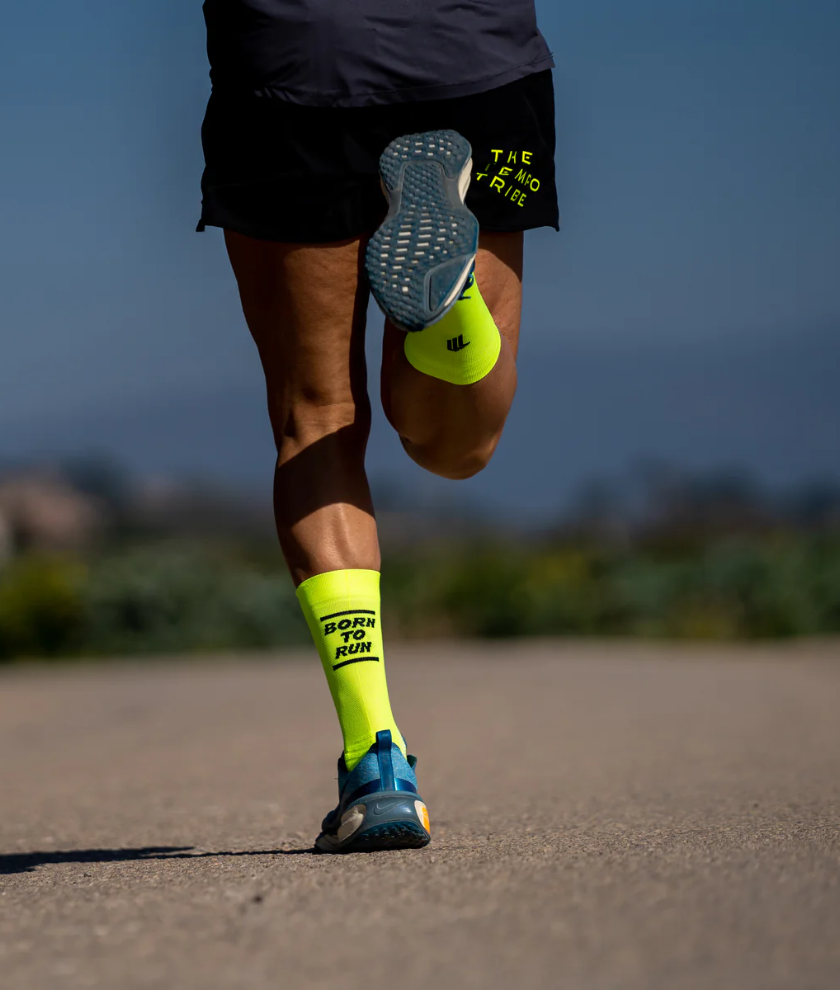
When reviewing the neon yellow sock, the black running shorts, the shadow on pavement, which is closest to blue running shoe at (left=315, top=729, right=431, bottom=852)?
the shadow on pavement


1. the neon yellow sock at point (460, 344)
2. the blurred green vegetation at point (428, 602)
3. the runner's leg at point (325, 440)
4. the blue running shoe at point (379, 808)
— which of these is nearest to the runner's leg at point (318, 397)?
the runner's leg at point (325, 440)

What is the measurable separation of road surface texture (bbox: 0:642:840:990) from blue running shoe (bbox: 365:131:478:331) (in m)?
0.91

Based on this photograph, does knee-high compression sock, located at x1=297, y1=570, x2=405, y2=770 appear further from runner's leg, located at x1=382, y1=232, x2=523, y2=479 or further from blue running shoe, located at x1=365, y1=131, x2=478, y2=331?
blue running shoe, located at x1=365, y1=131, x2=478, y2=331

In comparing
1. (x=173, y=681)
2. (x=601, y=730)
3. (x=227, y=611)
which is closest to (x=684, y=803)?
(x=601, y=730)

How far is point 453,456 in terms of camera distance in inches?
101

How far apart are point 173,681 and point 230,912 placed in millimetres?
6073

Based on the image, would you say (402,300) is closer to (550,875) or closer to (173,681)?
(550,875)

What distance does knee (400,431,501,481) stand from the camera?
2562 millimetres

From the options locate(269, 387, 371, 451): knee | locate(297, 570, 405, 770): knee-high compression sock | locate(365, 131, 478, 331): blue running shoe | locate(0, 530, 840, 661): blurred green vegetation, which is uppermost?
locate(365, 131, 478, 331): blue running shoe

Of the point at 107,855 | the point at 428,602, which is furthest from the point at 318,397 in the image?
the point at 428,602

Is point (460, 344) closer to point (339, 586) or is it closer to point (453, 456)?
point (453, 456)

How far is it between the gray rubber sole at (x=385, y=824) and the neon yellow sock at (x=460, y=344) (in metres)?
0.77

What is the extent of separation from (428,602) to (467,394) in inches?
341

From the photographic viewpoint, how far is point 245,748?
518cm
